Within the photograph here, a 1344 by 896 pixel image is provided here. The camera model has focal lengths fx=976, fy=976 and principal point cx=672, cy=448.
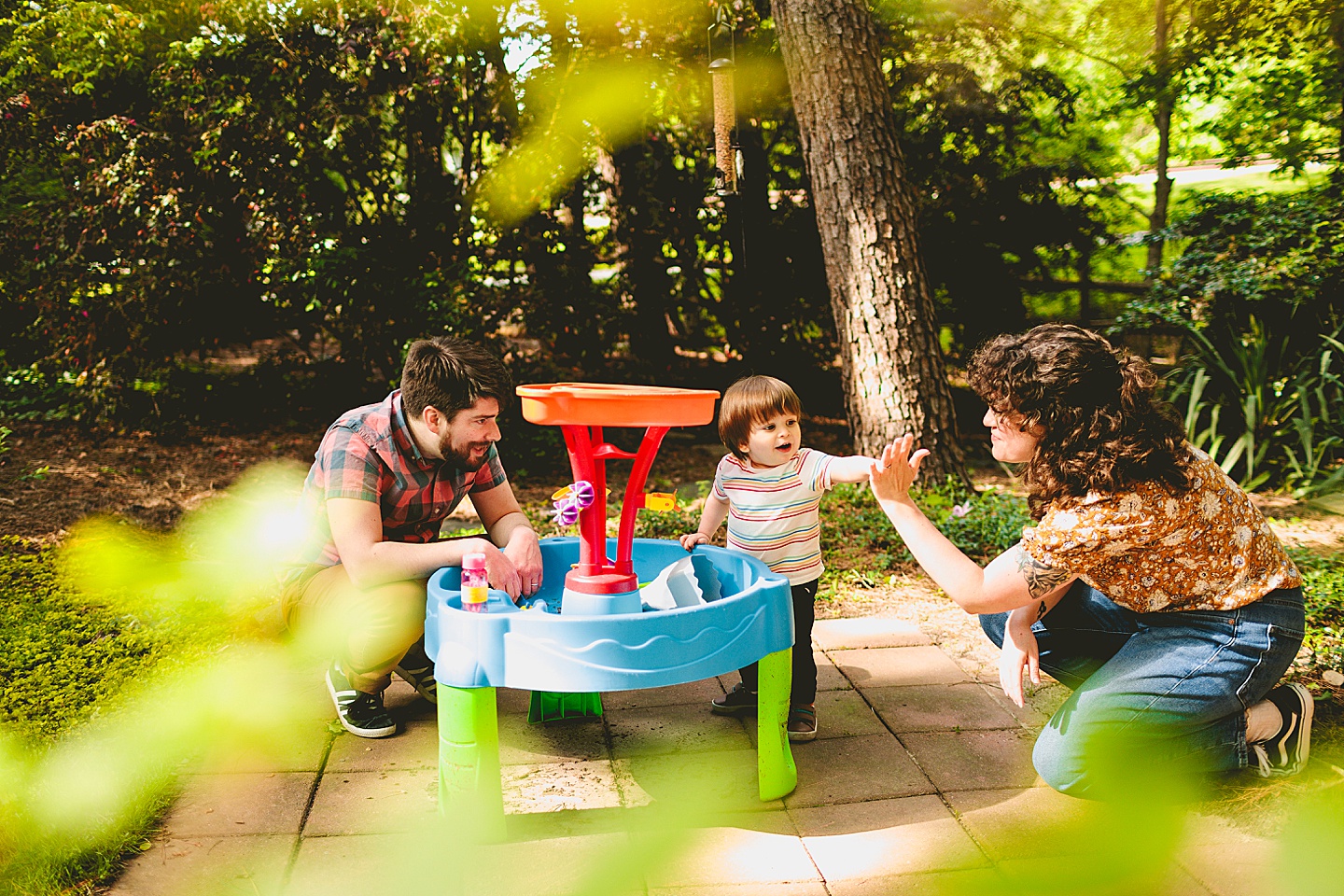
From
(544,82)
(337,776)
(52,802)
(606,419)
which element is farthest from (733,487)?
(544,82)

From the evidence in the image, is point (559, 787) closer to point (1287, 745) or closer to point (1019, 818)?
point (1019, 818)

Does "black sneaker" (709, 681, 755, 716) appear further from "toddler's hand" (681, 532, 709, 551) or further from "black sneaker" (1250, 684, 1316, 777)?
"black sneaker" (1250, 684, 1316, 777)

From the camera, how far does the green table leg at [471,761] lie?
2.02 metres

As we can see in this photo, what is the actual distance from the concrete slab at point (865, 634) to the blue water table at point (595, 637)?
0.99 metres

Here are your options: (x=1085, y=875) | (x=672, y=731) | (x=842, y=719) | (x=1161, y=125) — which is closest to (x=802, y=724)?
(x=842, y=719)

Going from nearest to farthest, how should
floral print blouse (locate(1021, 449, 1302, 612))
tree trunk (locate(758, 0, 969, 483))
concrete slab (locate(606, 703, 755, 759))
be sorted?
floral print blouse (locate(1021, 449, 1302, 612)) < concrete slab (locate(606, 703, 755, 759)) < tree trunk (locate(758, 0, 969, 483))

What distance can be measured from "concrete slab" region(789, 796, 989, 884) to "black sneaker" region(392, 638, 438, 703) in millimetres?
1132

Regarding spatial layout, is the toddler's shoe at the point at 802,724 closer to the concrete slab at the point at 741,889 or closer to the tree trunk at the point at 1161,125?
the concrete slab at the point at 741,889

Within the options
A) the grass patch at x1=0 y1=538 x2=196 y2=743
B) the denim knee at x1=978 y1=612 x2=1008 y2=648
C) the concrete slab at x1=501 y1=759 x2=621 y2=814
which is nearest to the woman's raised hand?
the denim knee at x1=978 y1=612 x2=1008 y2=648

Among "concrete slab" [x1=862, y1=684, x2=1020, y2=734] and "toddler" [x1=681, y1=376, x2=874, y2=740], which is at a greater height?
"toddler" [x1=681, y1=376, x2=874, y2=740]

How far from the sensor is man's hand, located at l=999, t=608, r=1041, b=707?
92.0 inches

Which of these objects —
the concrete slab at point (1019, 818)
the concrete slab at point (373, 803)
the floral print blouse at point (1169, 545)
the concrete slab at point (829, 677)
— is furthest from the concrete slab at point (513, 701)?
the floral print blouse at point (1169, 545)

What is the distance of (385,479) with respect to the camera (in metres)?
2.56

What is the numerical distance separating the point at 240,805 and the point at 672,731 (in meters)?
1.07
